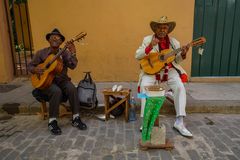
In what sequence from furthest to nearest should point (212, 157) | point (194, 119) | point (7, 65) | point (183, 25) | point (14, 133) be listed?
1. point (7, 65)
2. point (183, 25)
3. point (194, 119)
4. point (14, 133)
5. point (212, 157)

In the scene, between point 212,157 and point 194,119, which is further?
point 194,119

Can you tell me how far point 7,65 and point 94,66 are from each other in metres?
2.08

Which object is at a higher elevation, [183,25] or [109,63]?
[183,25]

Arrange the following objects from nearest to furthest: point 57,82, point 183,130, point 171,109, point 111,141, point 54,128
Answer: point 111,141, point 183,130, point 54,128, point 57,82, point 171,109

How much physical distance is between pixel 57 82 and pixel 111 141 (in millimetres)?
1298

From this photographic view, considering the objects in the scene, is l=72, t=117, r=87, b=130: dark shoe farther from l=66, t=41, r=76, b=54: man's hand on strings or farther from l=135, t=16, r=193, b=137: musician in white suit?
l=66, t=41, r=76, b=54: man's hand on strings

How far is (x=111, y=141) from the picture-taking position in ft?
10.4

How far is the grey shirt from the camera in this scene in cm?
352

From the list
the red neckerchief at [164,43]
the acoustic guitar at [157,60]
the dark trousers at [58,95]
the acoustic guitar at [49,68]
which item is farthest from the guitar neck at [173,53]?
the dark trousers at [58,95]

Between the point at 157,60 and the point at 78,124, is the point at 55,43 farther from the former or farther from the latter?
the point at 157,60

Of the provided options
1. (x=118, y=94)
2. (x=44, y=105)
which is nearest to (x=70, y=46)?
(x=118, y=94)

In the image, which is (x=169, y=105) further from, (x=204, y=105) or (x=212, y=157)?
(x=212, y=157)

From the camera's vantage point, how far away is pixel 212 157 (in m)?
2.74

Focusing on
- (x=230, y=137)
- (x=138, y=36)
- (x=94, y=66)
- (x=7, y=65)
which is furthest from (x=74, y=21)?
(x=230, y=137)
